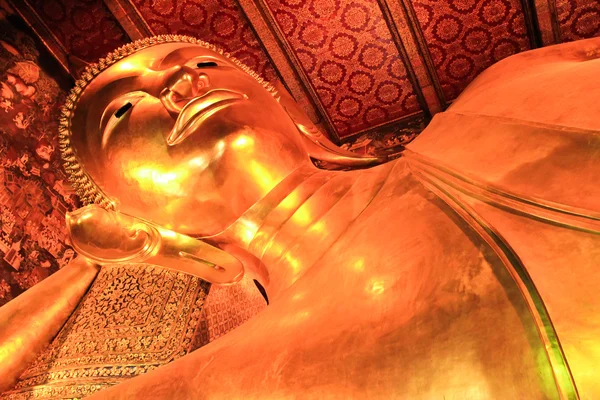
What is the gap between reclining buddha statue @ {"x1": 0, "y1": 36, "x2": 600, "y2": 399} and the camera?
76 cm

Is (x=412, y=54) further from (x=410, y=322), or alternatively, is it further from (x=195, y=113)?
(x=410, y=322)

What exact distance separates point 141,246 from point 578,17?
9.27ft

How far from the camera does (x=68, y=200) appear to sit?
3.13 m

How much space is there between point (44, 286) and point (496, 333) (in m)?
1.32

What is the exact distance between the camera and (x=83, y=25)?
3350mm

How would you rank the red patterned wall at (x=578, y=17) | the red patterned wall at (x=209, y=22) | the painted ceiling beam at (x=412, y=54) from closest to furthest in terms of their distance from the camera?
the red patterned wall at (x=578, y=17)
the painted ceiling beam at (x=412, y=54)
the red patterned wall at (x=209, y=22)

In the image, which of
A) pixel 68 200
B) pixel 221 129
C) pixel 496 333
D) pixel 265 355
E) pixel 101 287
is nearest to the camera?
pixel 496 333

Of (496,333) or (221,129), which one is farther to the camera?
(221,129)

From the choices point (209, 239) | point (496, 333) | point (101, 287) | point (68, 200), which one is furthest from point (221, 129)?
point (68, 200)

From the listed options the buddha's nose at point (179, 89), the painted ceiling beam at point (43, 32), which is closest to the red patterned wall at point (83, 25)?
the painted ceiling beam at point (43, 32)

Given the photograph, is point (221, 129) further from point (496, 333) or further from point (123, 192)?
point (496, 333)

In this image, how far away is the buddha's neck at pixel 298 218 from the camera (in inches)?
53.2

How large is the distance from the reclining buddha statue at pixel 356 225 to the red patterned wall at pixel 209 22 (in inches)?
61.3

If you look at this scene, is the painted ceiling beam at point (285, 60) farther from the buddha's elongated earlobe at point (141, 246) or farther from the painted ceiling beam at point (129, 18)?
the buddha's elongated earlobe at point (141, 246)
